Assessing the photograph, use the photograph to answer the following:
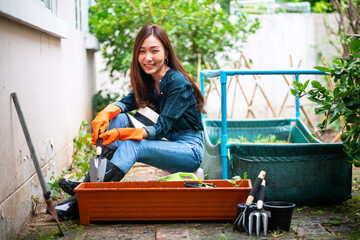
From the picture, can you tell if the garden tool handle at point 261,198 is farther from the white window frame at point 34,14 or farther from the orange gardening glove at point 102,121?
the white window frame at point 34,14

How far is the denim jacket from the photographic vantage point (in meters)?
2.68

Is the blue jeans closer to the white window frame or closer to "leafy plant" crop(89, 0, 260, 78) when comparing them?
the white window frame

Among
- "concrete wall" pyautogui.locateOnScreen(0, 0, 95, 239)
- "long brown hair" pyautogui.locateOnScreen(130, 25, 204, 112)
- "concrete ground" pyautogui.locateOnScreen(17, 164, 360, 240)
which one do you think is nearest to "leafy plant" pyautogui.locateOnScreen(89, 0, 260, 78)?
"concrete wall" pyautogui.locateOnScreen(0, 0, 95, 239)

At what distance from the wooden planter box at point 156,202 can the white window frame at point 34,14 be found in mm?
881

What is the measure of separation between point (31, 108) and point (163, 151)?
77 centimetres

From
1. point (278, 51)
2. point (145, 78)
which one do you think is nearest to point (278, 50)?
point (278, 51)

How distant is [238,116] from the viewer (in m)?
7.31

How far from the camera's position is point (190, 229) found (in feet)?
7.45

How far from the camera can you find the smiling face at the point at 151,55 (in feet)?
9.37

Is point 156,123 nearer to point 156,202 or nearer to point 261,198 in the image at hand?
point 156,202

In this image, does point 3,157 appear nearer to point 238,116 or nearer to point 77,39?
point 77,39

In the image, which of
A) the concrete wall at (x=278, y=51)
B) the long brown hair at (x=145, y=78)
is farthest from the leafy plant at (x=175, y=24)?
the long brown hair at (x=145, y=78)

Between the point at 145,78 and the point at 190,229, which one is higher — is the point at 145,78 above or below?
above

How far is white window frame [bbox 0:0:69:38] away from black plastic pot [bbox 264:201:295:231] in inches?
58.0
